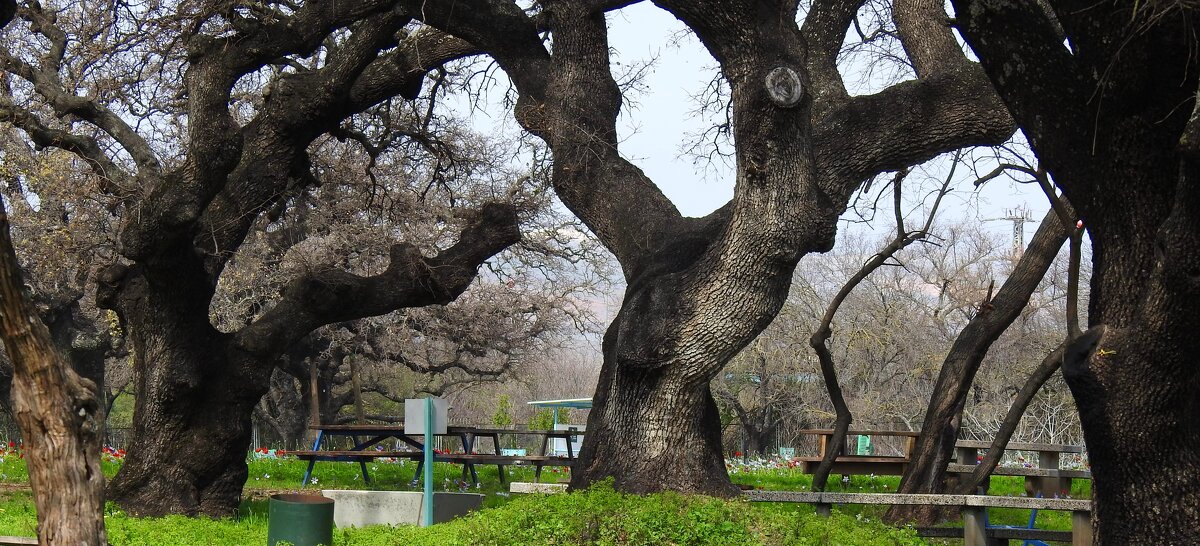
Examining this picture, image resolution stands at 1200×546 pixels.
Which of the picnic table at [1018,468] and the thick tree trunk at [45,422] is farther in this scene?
the picnic table at [1018,468]

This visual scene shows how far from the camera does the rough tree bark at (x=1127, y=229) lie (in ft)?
17.1

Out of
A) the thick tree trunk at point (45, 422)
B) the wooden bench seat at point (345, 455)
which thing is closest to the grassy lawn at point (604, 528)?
the thick tree trunk at point (45, 422)


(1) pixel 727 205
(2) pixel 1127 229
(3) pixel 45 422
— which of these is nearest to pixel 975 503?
(2) pixel 1127 229

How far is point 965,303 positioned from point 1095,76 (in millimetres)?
27032

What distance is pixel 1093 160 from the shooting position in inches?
220

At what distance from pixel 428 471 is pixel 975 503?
4.11 metres

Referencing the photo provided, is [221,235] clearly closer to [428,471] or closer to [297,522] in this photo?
[428,471]

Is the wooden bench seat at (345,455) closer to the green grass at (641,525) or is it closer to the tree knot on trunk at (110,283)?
the tree knot on trunk at (110,283)

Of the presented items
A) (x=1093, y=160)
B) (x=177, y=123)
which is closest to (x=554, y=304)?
(x=177, y=123)

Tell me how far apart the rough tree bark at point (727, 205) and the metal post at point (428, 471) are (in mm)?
1419

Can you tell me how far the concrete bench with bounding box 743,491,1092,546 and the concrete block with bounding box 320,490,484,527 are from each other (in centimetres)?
253

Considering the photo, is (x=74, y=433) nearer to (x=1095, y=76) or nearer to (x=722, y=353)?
(x=722, y=353)

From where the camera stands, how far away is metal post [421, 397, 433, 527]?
7.97 meters

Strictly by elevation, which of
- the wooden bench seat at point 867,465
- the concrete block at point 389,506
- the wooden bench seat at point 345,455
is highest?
the wooden bench seat at point 345,455
